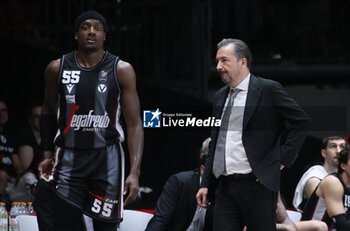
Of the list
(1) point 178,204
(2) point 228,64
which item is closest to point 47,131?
(2) point 228,64

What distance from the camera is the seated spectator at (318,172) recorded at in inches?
281

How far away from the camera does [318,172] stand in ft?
23.7

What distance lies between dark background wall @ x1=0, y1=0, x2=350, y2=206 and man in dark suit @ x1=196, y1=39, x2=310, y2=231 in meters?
3.95

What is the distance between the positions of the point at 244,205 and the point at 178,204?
170 cm

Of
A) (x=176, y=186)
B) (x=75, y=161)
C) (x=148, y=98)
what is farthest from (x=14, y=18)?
(x=75, y=161)

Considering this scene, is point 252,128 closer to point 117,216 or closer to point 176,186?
point 117,216

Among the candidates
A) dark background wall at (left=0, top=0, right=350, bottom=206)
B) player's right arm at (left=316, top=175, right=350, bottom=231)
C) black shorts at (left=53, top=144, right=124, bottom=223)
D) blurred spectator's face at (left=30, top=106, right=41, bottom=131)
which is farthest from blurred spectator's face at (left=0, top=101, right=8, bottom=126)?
black shorts at (left=53, top=144, right=124, bottom=223)

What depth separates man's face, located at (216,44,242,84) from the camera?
4496 millimetres

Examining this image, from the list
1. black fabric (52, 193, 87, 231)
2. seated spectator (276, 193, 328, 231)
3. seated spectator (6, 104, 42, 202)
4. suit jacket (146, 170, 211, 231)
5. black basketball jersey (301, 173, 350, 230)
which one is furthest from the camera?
seated spectator (6, 104, 42, 202)

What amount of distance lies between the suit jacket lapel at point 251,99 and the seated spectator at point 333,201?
1912 millimetres

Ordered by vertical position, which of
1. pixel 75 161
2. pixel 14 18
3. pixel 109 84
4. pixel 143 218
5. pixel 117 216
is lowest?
pixel 143 218

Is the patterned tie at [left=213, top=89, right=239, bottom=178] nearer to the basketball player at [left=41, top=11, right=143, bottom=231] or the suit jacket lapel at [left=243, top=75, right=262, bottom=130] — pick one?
the suit jacket lapel at [left=243, top=75, right=262, bottom=130]

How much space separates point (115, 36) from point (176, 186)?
3761 millimetres

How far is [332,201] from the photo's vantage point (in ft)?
20.0
